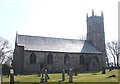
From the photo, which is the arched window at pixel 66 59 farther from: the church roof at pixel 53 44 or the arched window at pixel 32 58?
the arched window at pixel 32 58

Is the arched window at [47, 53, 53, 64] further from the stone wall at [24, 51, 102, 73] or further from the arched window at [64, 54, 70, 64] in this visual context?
the arched window at [64, 54, 70, 64]

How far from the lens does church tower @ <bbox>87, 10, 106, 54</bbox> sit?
172 ft

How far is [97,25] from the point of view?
5303 cm

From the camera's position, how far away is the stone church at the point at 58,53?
133 ft

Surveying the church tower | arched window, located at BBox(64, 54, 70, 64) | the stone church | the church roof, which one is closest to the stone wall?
the stone church

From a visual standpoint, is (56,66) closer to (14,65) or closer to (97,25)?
(14,65)

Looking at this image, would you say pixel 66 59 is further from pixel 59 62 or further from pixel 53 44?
pixel 53 44

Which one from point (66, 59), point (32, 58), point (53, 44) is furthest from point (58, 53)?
point (32, 58)

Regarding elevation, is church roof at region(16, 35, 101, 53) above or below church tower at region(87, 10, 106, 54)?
below

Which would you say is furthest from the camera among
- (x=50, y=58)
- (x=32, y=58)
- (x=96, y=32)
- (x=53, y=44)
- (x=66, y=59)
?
(x=96, y=32)

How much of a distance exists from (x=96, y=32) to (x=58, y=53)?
1411 centimetres

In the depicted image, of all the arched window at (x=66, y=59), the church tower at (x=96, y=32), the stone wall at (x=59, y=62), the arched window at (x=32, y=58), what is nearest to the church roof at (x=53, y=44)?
the stone wall at (x=59, y=62)

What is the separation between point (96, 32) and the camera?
174 ft

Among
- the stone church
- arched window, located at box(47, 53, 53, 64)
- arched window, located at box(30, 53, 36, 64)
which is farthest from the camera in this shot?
arched window, located at box(47, 53, 53, 64)
